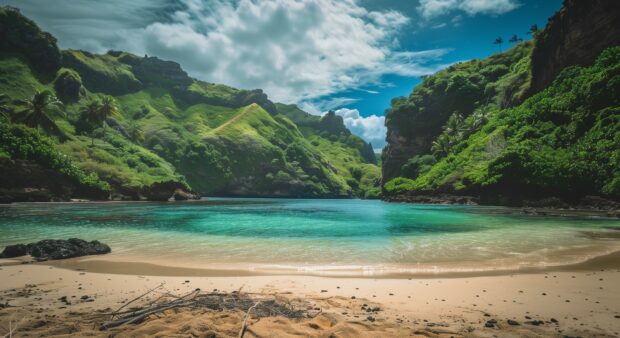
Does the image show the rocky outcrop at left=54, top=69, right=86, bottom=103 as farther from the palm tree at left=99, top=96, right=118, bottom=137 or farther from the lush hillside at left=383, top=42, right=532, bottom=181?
the lush hillside at left=383, top=42, right=532, bottom=181

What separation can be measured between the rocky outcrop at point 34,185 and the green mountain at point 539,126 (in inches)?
3222

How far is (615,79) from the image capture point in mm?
45375

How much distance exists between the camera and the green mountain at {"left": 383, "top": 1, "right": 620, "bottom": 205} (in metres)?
45.4

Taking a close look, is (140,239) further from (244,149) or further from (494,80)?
(244,149)

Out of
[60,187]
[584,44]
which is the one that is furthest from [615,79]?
[60,187]

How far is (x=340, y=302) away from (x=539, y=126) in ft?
224

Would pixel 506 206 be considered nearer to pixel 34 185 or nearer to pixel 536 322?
pixel 536 322

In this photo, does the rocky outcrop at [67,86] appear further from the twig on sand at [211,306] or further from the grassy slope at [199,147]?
the twig on sand at [211,306]

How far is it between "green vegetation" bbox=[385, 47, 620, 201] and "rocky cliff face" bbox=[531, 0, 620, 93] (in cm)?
355

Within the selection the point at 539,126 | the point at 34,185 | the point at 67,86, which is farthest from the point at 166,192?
the point at 539,126

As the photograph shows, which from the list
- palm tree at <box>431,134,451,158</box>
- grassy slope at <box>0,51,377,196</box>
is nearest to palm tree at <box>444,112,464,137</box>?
palm tree at <box>431,134,451,158</box>

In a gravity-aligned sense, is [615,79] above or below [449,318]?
above

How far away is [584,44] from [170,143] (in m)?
143

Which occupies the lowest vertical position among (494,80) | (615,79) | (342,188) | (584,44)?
(342,188)
